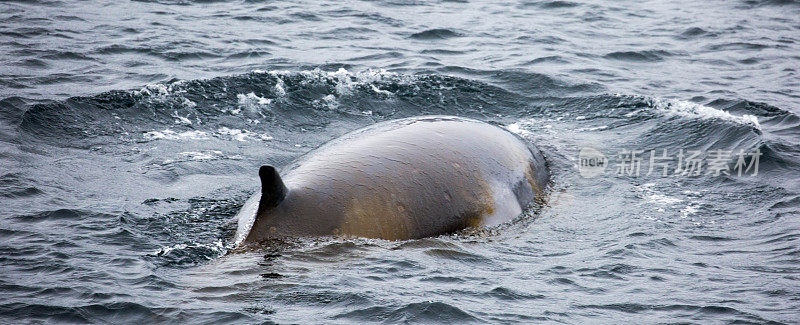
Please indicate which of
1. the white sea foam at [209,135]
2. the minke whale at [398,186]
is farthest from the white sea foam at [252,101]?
the minke whale at [398,186]

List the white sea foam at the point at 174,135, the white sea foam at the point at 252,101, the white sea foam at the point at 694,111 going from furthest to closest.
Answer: the white sea foam at the point at 694,111 < the white sea foam at the point at 252,101 < the white sea foam at the point at 174,135

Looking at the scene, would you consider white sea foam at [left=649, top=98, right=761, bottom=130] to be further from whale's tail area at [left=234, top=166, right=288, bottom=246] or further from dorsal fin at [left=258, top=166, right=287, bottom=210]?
dorsal fin at [left=258, top=166, right=287, bottom=210]

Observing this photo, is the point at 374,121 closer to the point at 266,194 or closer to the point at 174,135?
the point at 174,135

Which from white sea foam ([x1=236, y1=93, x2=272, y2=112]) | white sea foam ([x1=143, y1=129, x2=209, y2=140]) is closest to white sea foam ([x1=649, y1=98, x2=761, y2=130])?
white sea foam ([x1=236, y1=93, x2=272, y2=112])

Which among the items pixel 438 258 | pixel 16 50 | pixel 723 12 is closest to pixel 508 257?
pixel 438 258

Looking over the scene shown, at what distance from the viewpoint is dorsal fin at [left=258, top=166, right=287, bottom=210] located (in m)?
7.08

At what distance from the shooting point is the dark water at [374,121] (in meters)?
7.07

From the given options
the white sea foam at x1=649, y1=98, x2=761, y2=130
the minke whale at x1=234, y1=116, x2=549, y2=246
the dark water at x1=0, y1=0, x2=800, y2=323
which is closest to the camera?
the dark water at x1=0, y1=0, x2=800, y2=323

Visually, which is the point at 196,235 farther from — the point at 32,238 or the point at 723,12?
the point at 723,12

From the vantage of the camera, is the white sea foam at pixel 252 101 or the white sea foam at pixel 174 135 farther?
the white sea foam at pixel 252 101

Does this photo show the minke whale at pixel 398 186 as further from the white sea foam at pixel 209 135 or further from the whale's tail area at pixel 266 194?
the white sea foam at pixel 209 135

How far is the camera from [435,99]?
14766 millimetres

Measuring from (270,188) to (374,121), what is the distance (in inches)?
250

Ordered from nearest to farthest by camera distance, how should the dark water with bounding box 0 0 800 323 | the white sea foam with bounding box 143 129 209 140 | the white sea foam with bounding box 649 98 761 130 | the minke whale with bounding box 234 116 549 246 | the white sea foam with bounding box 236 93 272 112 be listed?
the dark water with bounding box 0 0 800 323 → the minke whale with bounding box 234 116 549 246 → the white sea foam with bounding box 143 129 209 140 → the white sea foam with bounding box 236 93 272 112 → the white sea foam with bounding box 649 98 761 130
